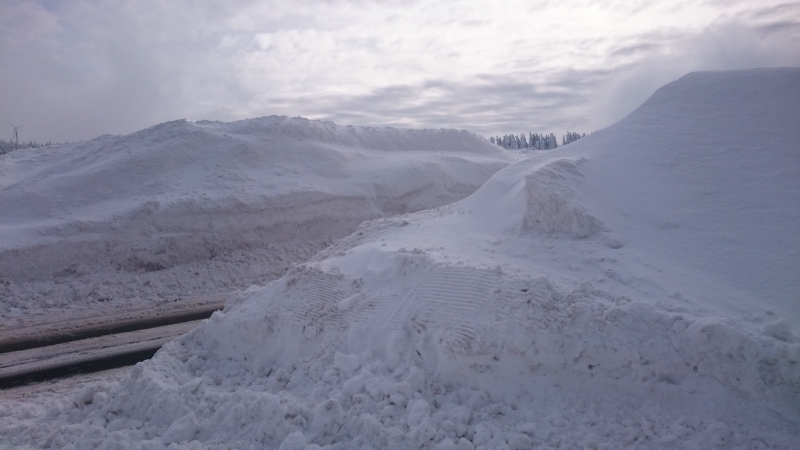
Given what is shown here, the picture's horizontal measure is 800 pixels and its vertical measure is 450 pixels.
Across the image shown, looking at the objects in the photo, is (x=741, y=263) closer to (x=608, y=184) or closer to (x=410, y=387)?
(x=608, y=184)

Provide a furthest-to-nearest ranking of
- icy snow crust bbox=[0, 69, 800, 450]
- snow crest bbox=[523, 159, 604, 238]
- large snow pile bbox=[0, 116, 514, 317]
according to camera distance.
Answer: large snow pile bbox=[0, 116, 514, 317] < snow crest bbox=[523, 159, 604, 238] < icy snow crust bbox=[0, 69, 800, 450]

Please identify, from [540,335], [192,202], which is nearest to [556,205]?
[540,335]

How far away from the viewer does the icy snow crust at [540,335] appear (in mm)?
4137

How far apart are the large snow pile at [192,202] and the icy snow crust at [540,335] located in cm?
552

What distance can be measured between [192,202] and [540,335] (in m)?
10.8

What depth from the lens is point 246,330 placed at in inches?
249

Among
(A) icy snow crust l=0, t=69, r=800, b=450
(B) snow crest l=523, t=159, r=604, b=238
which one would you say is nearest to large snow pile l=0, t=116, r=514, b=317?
(A) icy snow crust l=0, t=69, r=800, b=450

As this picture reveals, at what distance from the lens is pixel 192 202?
522 inches

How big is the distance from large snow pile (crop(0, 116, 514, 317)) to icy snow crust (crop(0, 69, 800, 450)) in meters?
5.52

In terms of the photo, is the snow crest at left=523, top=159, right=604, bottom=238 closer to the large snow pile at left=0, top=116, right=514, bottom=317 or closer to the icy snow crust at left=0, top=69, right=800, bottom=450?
the icy snow crust at left=0, top=69, right=800, bottom=450

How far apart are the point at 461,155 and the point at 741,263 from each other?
53.7 ft

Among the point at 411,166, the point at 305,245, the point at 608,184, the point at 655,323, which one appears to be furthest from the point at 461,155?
the point at 655,323

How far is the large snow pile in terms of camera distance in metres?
11.1

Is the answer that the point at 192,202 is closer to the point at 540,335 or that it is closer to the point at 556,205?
the point at 556,205
